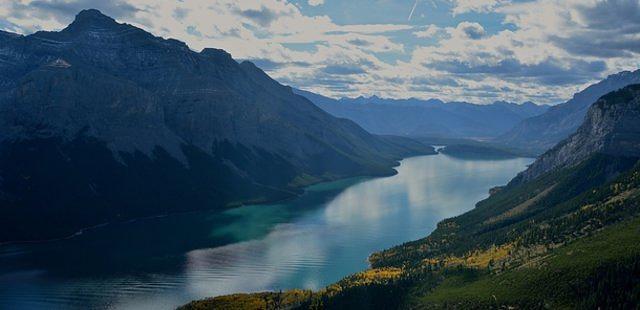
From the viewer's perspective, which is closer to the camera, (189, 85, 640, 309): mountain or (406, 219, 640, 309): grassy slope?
(406, 219, 640, 309): grassy slope

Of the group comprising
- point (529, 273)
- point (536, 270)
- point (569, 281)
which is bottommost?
point (529, 273)

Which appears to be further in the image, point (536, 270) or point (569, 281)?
point (536, 270)

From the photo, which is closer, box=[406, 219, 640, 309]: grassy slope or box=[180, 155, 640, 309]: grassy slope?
box=[406, 219, 640, 309]: grassy slope

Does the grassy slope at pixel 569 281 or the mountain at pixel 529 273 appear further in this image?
the mountain at pixel 529 273

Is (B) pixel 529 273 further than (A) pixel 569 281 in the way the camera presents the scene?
Yes

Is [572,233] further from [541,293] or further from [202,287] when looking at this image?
[202,287]

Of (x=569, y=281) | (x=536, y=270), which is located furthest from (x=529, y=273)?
(x=569, y=281)

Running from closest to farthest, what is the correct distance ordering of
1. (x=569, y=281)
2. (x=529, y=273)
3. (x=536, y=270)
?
1. (x=569, y=281)
2. (x=529, y=273)
3. (x=536, y=270)

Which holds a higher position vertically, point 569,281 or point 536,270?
point 569,281

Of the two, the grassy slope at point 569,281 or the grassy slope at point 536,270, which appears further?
the grassy slope at point 536,270

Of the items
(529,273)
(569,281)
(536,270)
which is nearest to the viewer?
(569,281)

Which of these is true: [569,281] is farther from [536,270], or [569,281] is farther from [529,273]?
[529,273]
